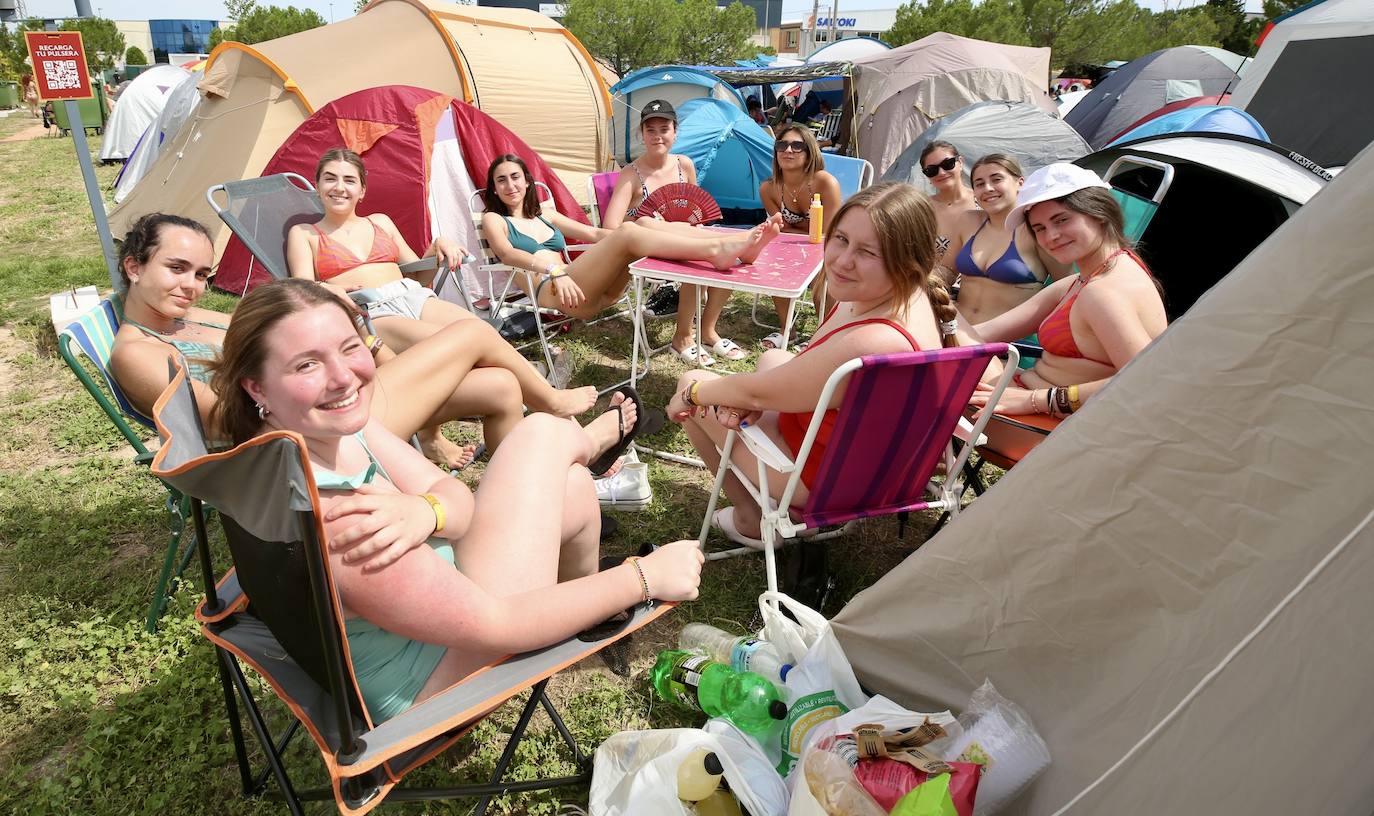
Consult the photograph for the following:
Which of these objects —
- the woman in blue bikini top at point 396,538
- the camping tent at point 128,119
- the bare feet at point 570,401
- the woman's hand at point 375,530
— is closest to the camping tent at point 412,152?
the bare feet at point 570,401

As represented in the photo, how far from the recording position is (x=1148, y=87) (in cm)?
1058

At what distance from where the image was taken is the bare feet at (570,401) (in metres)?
3.11

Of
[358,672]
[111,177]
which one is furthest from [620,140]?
[358,672]

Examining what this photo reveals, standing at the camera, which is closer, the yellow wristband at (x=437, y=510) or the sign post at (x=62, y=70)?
the yellow wristband at (x=437, y=510)

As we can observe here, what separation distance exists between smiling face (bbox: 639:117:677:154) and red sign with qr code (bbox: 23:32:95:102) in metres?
3.14

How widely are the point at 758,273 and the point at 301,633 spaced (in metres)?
2.80

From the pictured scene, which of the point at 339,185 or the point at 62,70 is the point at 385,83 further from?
the point at 339,185

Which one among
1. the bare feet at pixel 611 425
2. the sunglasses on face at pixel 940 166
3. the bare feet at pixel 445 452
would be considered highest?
the sunglasses on face at pixel 940 166

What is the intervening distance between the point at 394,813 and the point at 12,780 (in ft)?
3.32

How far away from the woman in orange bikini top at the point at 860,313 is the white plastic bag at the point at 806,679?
17.3 inches

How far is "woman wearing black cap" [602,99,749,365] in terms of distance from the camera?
15.4 ft

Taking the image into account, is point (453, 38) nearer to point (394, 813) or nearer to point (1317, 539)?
point (394, 813)

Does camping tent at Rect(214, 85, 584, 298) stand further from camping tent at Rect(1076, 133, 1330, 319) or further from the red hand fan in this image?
camping tent at Rect(1076, 133, 1330, 319)

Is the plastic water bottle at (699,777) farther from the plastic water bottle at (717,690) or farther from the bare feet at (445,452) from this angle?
the bare feet at (445,452)
